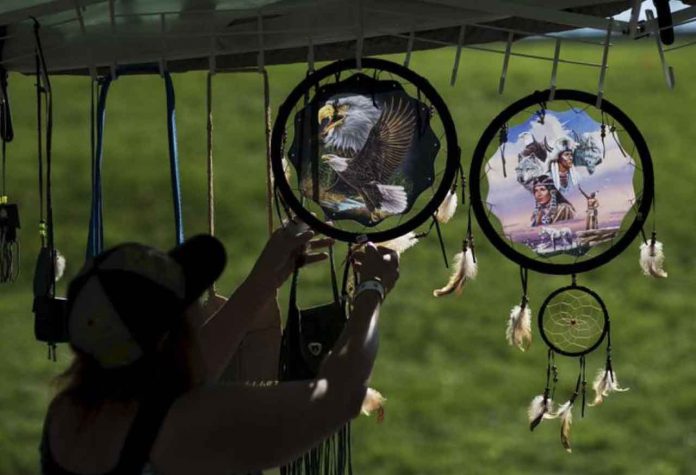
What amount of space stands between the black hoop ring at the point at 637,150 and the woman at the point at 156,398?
1.96 feet

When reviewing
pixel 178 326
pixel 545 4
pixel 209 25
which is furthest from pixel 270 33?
pixel 178 326

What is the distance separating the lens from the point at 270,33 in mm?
2070

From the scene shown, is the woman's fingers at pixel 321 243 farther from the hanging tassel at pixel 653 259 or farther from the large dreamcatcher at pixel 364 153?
the hanging tassel at pixel 653 259

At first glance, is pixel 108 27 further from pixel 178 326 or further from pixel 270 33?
pixel 178 326

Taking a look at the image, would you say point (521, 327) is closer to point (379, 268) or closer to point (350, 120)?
point (350, 120)

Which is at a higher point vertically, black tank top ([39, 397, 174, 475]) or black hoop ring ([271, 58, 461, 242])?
black hoop ring ([271, 58, 461, 242])

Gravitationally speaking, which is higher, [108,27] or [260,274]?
[108,27]

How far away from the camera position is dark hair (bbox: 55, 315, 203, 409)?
1346 millimetres

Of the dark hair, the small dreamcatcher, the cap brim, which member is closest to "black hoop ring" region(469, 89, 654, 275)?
the small dreamcatcher

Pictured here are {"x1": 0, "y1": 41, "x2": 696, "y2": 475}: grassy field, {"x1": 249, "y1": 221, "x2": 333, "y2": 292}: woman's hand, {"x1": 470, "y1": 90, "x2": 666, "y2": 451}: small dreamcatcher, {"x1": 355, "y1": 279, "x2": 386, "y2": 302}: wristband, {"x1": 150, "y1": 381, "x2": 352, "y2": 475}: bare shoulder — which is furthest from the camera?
{"x1": 0, "y1": 41, "x2": 696, "y2": 475}: grassy field

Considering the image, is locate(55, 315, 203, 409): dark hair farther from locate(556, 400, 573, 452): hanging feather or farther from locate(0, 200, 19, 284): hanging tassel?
locate(0, 200, 19, 284): hanging tassel

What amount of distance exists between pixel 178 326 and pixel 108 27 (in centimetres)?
103

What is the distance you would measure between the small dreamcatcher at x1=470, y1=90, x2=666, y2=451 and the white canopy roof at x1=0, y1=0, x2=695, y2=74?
0.47 feet

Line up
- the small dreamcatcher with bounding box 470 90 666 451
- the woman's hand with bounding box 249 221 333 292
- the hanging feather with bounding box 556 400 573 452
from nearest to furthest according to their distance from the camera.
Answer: the woman's hand with bounding box 249 221 333 292 < the small dreamcatcher with bounding box 470 90 666 451 < the hanging feather with bounding box 556 400 573 452
